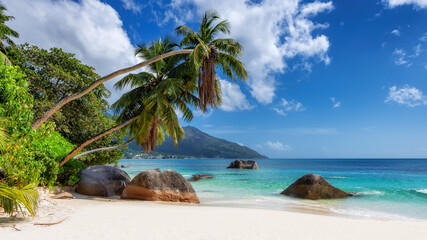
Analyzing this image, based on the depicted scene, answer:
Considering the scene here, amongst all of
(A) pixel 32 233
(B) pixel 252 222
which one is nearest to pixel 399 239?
(B) pixel 252 222

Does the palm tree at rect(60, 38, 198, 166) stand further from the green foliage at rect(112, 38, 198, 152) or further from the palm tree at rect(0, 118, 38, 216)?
the palm tree at rect(0, 118, 38, 216)

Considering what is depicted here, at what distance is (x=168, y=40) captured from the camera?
15.3 meters

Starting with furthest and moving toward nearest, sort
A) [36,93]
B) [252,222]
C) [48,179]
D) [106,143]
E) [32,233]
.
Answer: [106,143], [36,93], [48,179], [252,222], [32,233]

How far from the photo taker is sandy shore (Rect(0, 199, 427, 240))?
512 cm

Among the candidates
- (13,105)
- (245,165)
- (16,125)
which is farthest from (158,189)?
(245,165)

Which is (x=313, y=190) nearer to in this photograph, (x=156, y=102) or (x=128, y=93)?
(x=156, y=102)

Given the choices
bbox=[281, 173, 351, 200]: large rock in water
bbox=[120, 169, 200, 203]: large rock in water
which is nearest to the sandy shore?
bbox=[120, 169, 200, 203]: large rock in water

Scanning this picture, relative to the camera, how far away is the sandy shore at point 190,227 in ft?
16.8

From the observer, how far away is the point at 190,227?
5.86 metres

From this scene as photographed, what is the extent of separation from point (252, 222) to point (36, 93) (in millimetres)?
13888

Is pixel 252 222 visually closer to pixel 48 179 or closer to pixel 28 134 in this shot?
pixel 28 134

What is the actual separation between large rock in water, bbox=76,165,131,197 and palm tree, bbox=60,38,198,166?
2173mm

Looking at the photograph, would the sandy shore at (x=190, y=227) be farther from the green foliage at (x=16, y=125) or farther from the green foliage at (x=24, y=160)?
the green foliage at (x=16, y=125)

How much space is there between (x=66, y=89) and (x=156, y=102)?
5958mm
